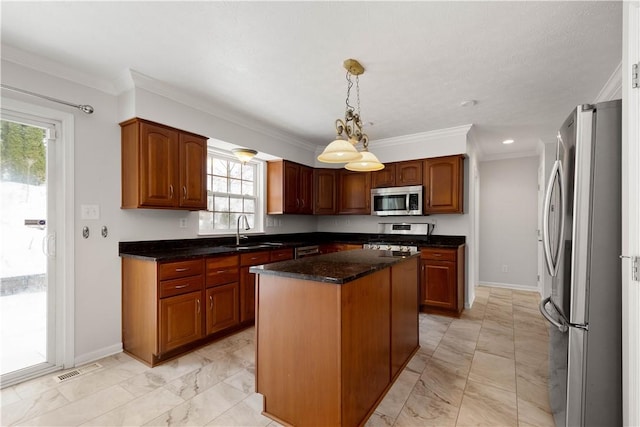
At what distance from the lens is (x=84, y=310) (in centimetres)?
253

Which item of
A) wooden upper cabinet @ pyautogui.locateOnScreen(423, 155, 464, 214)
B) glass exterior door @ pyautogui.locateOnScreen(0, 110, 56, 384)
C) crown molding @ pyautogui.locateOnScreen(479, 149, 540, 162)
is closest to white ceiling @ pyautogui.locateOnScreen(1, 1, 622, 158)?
glass exterior door @ pyautogui.locateOnScreen(0, 110, 56, 384)

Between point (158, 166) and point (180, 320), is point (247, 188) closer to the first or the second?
point (158, 166)

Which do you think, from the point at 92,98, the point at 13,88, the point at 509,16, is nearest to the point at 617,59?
the point at 509,16

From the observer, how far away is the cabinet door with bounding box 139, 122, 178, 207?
2.67m

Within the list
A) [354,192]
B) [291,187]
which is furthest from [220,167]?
[354,192]

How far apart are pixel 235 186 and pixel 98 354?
7.88 feet

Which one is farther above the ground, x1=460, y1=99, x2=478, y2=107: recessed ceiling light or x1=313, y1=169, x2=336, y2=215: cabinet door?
x1=460, y1=99, x2=478, y2=107: recessed ceiling light

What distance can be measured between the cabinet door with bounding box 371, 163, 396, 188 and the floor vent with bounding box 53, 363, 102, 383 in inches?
158

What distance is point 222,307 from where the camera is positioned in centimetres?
299

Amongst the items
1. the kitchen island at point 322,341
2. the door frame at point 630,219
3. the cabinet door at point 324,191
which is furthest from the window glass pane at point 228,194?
the door frame at point 630,219

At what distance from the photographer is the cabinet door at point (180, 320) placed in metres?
2.49

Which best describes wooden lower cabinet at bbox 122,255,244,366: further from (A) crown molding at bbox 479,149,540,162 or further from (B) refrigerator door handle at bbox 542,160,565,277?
(A) crown molding at bbox 479,149,540,162

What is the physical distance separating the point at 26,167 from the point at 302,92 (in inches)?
95.0

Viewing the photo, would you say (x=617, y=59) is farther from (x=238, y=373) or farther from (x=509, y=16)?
(x=238, y=373)
